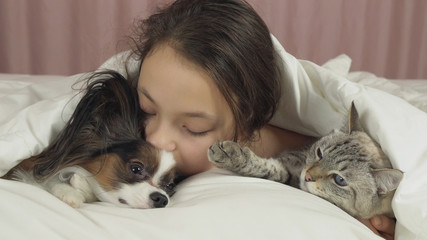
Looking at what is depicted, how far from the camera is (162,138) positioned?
1398 mm

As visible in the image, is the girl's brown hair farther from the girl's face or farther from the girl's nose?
the girl's nose

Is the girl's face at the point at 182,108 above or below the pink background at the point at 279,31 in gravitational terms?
above

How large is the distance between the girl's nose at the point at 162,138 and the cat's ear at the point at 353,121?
0.52 m

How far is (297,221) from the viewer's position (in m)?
1.02

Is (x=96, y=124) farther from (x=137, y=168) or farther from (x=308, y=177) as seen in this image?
(x=308, y=177)

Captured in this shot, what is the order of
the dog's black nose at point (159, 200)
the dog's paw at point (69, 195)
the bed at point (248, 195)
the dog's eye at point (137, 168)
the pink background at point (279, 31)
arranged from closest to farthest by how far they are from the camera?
the bed at point (248, 195), the dog's paw at point (69, 195), the dog's black nose at point (159, 200), the dog's eye at point (137, 168), the pink background at point (279, 31)

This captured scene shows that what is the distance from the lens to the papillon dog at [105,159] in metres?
1.30

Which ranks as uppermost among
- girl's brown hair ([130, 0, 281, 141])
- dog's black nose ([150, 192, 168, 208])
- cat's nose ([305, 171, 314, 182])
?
girl's brown hair ([130, 0, 281, 141])

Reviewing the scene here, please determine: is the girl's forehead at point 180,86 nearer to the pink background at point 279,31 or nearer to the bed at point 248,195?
A: the bed at point 248,195

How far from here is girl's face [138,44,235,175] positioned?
134 centimetres

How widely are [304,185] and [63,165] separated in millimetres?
706

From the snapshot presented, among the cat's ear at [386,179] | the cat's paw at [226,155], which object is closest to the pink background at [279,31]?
the cat's paw at [226,155]

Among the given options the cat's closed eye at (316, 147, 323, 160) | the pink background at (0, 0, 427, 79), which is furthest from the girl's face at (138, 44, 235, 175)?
the pink background at (0, 0, 427, 79)

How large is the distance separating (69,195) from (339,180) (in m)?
0.73
